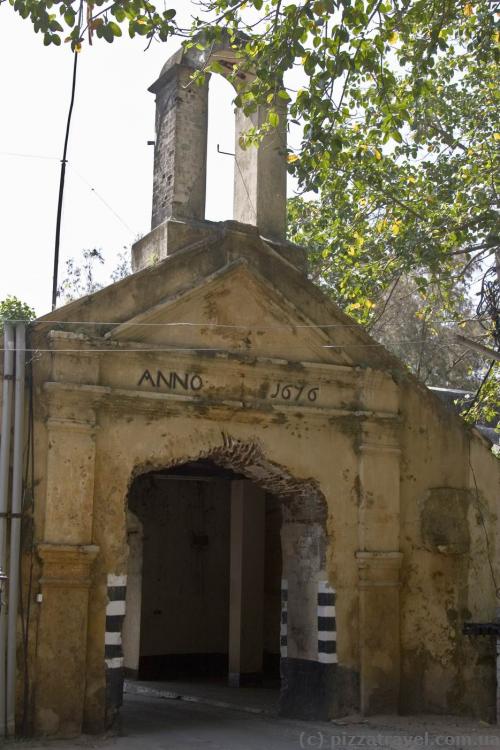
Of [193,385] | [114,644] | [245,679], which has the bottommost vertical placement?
[245,679]

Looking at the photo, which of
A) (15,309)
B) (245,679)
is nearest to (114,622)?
(245,679)

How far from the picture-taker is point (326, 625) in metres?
11.5

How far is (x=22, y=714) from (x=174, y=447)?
3094 mm

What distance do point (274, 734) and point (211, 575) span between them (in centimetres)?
721

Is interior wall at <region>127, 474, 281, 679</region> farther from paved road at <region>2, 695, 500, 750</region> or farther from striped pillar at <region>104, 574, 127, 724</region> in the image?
striped pillar at <region>104, 574, 127, 724</region>

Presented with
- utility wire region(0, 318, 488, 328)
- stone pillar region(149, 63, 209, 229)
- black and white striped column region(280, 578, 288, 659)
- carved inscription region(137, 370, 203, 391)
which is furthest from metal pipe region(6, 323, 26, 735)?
black and white striped column region(280, 578, 288, 659)

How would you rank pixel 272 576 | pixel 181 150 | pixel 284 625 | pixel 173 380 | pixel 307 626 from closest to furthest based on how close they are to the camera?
pixel 173 380 < pixel 307 626 < pixel 284 625 < pixel 181 150 < pixel 272 576

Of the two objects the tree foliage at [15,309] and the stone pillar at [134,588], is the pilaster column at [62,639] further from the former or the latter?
the tree foliage at [15,309]

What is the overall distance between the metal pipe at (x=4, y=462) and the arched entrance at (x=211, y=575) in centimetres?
322

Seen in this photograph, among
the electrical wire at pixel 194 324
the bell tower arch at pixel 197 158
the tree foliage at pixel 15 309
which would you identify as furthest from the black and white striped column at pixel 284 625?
the tree foliage at pixel 15 309

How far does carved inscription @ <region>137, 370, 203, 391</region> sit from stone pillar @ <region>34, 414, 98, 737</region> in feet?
2.81

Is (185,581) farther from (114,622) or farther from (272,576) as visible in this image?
(114,622)

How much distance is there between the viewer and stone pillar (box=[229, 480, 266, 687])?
15703 millimetres

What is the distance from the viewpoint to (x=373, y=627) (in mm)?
11703
